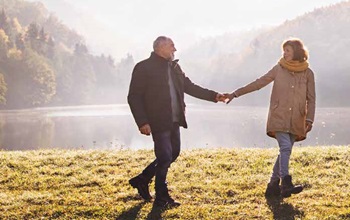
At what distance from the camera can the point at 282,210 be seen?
6.77m

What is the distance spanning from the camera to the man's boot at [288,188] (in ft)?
23.3

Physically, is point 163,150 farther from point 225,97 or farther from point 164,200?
point 225,97

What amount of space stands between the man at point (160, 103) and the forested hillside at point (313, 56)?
356ft

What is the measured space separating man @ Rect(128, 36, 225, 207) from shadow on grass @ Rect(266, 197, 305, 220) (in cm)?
159

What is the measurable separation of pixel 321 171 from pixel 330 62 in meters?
143

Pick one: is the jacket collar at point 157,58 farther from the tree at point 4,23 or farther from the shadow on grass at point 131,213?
the tree at point 4,23

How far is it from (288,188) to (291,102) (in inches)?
57.4

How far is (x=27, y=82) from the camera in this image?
327ft

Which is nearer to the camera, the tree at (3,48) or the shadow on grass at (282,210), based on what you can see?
the shadow on grass at (282,210)

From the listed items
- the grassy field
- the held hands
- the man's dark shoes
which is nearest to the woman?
the grassy field

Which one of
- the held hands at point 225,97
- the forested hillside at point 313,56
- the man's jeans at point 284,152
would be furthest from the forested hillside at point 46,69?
the man's jeans at point 284,152

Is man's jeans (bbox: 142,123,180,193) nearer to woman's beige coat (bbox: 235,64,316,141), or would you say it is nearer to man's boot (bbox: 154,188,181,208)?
man's boot (bbox: 154,188,181,208)

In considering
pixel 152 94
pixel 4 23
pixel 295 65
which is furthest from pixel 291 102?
pixel 4 23

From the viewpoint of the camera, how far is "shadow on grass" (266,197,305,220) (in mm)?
6496
